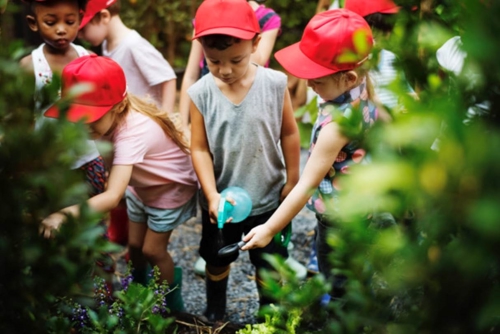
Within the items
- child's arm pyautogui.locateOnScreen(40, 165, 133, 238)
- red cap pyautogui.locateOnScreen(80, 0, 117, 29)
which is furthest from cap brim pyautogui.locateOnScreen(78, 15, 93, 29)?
child's arm pyautogui.locateOnScreen(40, 165, 133, 238)

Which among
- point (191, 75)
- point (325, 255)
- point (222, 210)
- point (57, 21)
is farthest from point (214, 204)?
point (57, 21)

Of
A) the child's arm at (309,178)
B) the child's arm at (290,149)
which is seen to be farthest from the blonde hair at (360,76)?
the child's arm at (290,149)

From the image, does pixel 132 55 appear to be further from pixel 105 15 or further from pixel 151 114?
pixel 151 114

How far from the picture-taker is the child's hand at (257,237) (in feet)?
7.26

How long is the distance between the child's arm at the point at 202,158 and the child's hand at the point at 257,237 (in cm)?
32

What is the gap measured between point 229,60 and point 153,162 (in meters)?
0.62

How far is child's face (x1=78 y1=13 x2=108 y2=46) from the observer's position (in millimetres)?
3217

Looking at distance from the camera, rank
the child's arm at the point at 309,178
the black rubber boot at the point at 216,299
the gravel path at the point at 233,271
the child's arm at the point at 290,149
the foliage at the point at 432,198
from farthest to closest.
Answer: the gravel path at the point at 233,271 → the black rubber boot at the point at 216,299 → the child's arm at the point at 290,149 → the child's arm at the point at 309,178 → the foliage at the point at 432,198

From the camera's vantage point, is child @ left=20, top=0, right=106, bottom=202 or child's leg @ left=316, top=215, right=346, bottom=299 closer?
child's leg @ left=316, top=215, right=346, bottom=299

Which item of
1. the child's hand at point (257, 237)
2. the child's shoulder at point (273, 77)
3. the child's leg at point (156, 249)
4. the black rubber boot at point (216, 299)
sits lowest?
the black rubber boot at point (216, 299)

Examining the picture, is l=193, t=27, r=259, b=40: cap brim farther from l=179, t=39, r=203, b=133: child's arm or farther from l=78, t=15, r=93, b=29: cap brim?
l=78, t=15, r=93, b=29: cap brim

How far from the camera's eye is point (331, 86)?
2346mm

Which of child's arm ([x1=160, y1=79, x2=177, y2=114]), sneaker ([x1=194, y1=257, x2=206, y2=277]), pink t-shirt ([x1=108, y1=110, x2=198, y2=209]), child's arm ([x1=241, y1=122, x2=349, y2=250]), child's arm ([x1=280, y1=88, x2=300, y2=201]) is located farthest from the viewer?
sneaker ([x1=194, y1=257, x2=206, y2=277])

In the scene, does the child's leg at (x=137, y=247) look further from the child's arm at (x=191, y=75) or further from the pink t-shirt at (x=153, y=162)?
the child's arm at (x=191, y=75)
